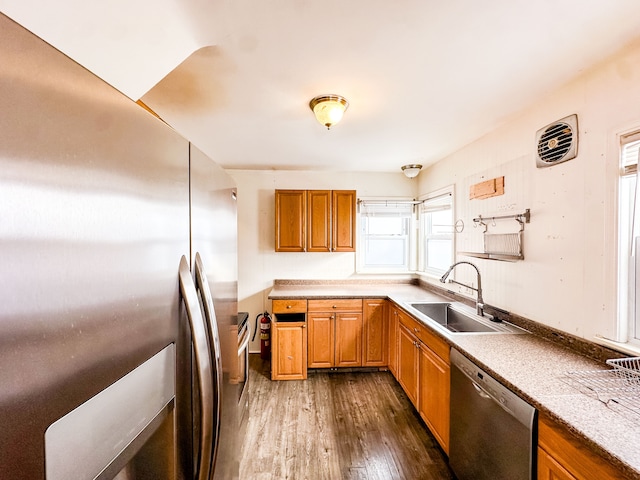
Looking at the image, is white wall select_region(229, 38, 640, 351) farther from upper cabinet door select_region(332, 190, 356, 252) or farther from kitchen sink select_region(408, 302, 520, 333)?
upper cabinet door select_region(332, 190, 356, 252)

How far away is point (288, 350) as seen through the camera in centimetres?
305

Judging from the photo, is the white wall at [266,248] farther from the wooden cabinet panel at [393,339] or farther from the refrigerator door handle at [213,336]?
the refrigerator door handle at [213,336]

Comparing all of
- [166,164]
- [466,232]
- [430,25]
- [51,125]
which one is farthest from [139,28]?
[466,232]

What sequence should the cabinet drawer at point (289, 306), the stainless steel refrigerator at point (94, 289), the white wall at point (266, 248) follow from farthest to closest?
A: the white wall at point (266, 248)
the cabinet drawer at point (289, 306)
the stainless steel refrigerator at point (94, 289)

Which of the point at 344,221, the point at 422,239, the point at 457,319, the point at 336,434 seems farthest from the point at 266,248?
the point at 457,319

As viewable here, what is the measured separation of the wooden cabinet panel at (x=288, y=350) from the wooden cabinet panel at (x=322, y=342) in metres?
0.12

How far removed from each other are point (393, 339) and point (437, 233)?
1297 millimetres

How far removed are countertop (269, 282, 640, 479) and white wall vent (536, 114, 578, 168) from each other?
109cm

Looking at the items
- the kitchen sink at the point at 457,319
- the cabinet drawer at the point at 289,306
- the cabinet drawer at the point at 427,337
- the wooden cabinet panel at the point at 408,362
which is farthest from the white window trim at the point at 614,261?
the cabinet drawer at the point at 289,306

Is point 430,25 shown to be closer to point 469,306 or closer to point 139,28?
point 139,28

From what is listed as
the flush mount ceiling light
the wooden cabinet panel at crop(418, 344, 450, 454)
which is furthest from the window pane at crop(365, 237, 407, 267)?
the flush mount ceiling light

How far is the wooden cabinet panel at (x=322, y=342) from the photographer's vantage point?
10.3ft

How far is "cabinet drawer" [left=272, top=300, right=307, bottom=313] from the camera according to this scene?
310 cm

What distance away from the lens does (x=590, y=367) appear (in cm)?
142
